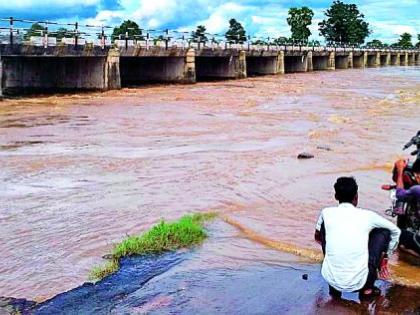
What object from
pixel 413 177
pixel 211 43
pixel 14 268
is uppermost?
pixel 211 43

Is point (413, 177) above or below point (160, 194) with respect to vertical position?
above

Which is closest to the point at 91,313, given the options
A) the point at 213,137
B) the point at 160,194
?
the point at 160,194

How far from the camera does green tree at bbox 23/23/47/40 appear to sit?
27281mm

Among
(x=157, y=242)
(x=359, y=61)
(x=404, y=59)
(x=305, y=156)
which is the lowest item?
(x=157, y=242)

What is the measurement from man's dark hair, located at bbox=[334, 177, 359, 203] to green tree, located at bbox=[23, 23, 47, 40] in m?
24.4

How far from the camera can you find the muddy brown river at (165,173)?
724 centimetres

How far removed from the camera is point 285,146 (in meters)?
15.3

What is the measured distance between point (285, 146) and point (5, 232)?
8.67 m

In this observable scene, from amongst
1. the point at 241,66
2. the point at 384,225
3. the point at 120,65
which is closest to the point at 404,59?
the point at 241,66

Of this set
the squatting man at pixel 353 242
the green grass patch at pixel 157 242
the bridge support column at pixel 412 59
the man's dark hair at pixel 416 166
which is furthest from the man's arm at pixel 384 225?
the bridge support column at pixel 412 59

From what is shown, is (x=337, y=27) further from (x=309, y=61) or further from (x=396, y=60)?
(x=309, y=61)

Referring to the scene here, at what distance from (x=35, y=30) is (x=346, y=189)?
979 inches

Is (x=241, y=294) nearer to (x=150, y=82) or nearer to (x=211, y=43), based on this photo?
(x=150, y=82)

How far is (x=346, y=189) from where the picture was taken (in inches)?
193
